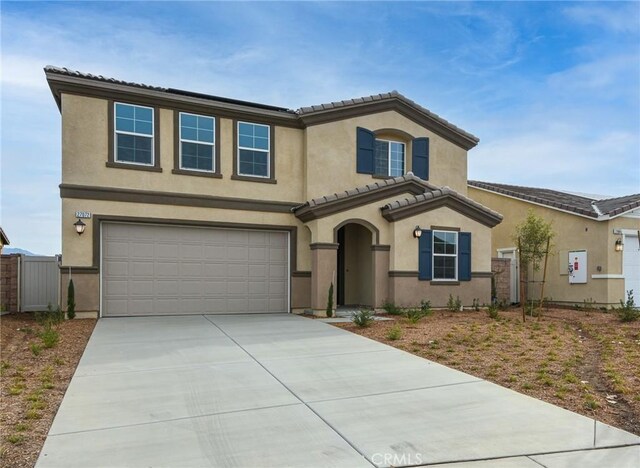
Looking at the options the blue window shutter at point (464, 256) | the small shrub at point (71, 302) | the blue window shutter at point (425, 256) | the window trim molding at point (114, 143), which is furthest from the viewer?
the blue window shutter at point (464, 256)

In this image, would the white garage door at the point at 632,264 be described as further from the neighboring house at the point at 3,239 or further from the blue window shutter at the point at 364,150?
the neighboring house at the point at 3,239

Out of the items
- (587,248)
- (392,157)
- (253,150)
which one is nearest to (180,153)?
(253,150)

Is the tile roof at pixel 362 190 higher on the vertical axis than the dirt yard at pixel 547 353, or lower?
higher

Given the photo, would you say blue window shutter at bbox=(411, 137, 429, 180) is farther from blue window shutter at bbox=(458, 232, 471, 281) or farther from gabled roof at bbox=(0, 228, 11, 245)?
gabled roof at bbox=(0, 228, 11, 245)

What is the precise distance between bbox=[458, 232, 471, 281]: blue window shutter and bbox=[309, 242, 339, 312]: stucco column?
4.15m

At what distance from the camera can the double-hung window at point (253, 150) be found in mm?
14586

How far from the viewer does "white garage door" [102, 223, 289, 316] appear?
43.5 feet

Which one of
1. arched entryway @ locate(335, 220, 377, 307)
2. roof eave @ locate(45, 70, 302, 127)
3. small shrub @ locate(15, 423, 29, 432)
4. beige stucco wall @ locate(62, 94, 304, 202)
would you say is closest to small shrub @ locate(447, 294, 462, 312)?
arched entryway @ locate(335, 220, 377, 307)

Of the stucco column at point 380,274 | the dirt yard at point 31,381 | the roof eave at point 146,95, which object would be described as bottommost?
the dirt yard at point 31,381

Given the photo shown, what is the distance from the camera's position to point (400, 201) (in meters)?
14.8

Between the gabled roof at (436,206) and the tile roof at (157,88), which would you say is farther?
the gabled roof at (436,206)

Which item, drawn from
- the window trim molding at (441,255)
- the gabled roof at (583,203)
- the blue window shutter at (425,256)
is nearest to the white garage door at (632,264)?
the gabled roof at (583,203)

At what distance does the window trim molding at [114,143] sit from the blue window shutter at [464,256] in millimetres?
9412

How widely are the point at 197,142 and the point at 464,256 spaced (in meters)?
8.96
